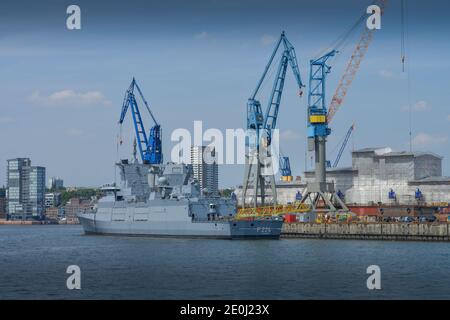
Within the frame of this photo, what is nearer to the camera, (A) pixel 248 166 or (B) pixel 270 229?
(B) pixel 270 229

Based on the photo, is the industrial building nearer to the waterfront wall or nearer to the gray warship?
the waterfront wall

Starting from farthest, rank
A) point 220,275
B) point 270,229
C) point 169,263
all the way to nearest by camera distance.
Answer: point 270,229
point 169,263
point 220,275

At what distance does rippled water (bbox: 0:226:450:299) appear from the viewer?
36000 mm

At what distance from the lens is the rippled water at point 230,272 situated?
36000mm

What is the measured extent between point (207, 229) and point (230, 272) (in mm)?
35588

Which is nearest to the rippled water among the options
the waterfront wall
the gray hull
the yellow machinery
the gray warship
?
the gray hull

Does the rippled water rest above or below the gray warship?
below

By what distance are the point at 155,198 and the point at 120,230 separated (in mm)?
7500

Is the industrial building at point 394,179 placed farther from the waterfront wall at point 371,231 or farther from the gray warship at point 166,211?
the gray warship at point 166,211

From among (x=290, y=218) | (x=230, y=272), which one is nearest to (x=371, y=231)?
(x=290, y=218)

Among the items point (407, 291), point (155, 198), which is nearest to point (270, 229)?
point (155, 198)

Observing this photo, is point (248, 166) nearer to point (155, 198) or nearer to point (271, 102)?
point (271, 102)

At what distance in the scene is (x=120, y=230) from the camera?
92500 millimetres

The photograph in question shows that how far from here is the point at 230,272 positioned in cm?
4512
